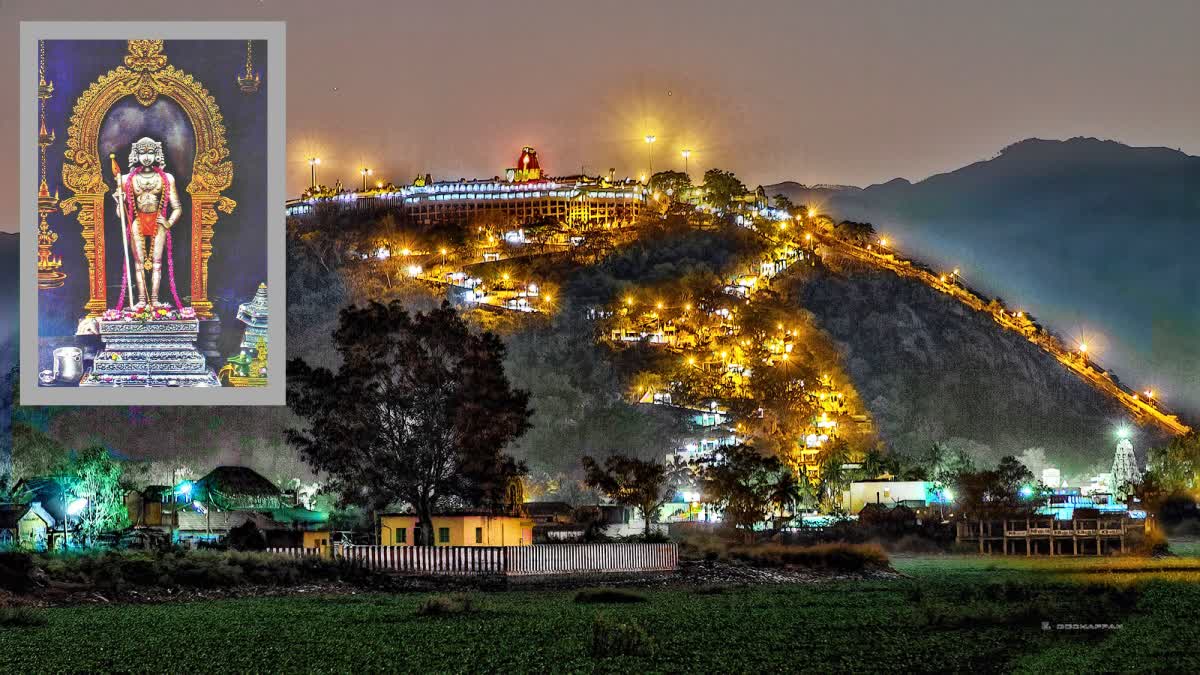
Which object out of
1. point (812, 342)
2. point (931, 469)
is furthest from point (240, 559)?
point (812, 342)

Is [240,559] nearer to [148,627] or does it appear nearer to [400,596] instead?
[400,596]

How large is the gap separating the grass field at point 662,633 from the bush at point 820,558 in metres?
10.4

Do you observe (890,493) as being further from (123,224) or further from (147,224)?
(123,224)

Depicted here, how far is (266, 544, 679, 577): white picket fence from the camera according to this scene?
94.8 ft

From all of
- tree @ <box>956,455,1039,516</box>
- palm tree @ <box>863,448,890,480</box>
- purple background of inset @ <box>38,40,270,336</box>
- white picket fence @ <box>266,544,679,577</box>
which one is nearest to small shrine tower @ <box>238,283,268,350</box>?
purple background of inset @ <box>38,40,270,336</box>

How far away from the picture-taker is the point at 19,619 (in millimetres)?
18734

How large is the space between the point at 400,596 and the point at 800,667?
473 inches

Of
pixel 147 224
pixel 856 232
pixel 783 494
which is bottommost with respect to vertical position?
pixel 783 494

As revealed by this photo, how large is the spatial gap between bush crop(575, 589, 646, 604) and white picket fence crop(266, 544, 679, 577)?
380 cm

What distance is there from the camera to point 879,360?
94.0m

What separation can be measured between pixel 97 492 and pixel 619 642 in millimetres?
24468

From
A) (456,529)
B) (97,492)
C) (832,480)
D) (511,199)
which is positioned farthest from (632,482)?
(511,199)

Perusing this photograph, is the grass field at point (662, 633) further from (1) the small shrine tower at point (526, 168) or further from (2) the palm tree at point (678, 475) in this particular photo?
(1) the small shrine tower at point (526, 168)

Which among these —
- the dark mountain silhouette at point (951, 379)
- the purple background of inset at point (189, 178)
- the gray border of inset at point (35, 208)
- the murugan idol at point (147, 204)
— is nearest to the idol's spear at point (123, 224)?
the murugan idol at point (147, 204)
